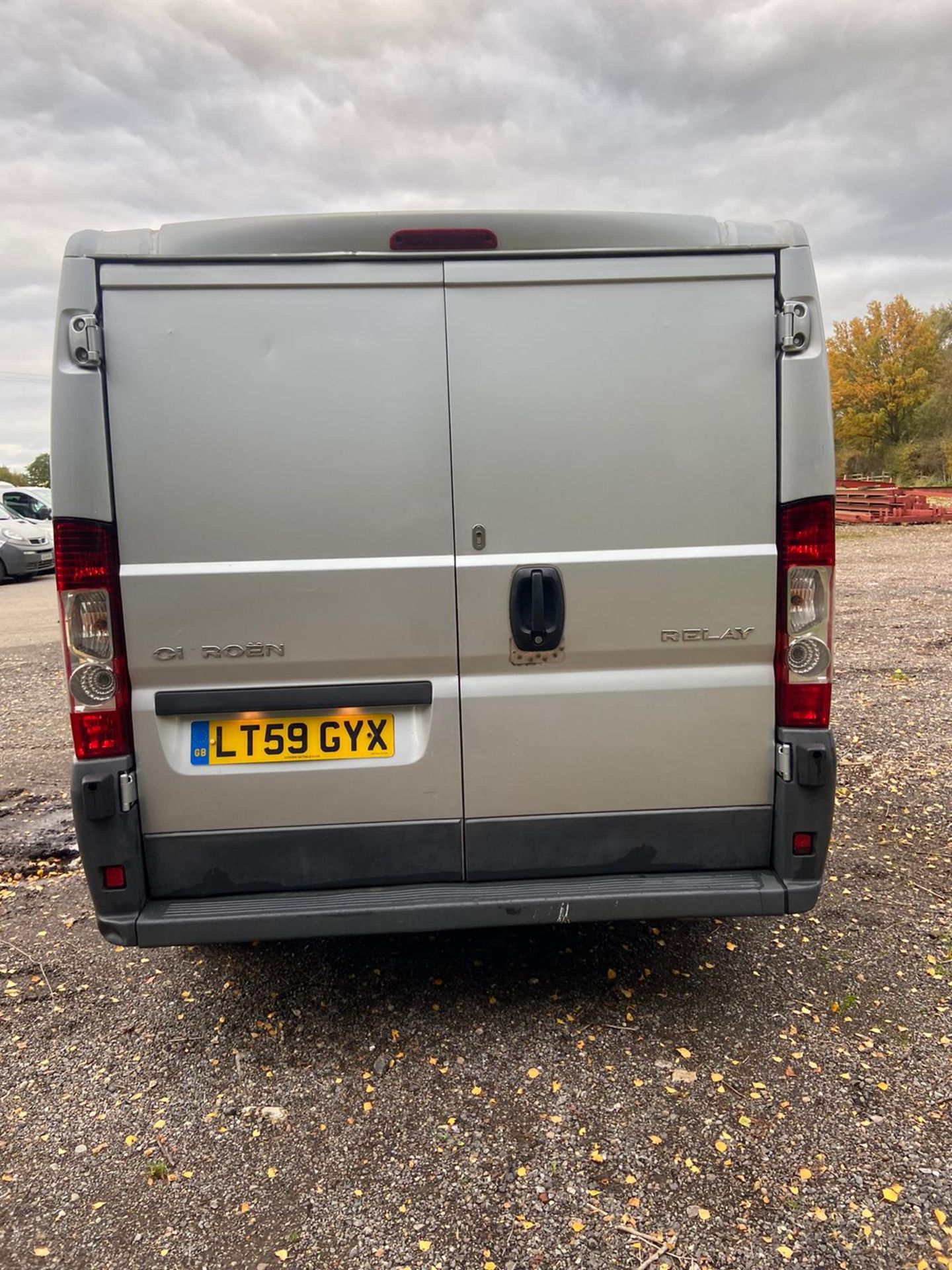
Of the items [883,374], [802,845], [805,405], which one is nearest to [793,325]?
[805,405]

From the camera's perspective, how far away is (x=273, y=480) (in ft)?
8.57

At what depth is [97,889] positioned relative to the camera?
2.72m

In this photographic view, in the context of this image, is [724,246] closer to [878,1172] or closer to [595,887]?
[595,887]

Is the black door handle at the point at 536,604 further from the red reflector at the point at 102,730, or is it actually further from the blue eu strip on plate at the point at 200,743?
the red reflector at the point at 102,730

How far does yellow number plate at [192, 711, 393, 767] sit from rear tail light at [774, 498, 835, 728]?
128 cm

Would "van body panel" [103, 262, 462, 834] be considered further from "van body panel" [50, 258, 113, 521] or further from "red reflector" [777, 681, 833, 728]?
"red reflector" [777, 681, 833, 728]

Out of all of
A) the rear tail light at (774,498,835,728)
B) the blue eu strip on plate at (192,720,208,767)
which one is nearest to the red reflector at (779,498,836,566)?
the rear tail light at (774,498,835,728)

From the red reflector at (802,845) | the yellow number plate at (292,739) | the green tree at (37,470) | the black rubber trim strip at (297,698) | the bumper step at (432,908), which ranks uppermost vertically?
the green tree at (37,470)

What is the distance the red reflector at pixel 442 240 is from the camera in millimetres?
2756

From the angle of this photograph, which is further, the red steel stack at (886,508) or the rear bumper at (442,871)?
the red steel stack at (886,508)

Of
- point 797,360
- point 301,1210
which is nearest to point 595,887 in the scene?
point 301,1210

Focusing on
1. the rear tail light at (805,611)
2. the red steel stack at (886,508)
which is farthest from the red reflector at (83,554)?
the red steel stack at (886,508)

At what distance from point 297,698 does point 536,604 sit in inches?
31.6

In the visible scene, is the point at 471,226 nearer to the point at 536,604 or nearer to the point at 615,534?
the point at 615,534
